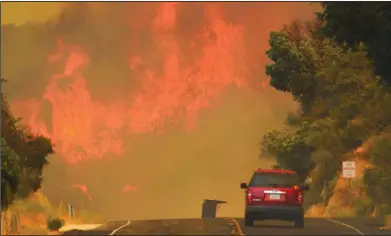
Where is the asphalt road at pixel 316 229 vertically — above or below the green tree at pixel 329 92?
below

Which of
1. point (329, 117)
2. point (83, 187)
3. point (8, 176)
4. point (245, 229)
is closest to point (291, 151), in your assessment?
point (329, 117)

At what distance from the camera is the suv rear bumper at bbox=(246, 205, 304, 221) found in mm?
33719

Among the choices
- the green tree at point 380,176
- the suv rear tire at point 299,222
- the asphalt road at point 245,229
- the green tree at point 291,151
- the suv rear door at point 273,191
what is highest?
the green tree at point 291,151

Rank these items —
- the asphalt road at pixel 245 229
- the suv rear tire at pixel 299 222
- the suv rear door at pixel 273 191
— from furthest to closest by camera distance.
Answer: the suv rear tire at pixel 299 222, the suv rear door at pixel 273 191, the asphalt road at pixel 245 229

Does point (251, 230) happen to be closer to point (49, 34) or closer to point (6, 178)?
point (6, 178)

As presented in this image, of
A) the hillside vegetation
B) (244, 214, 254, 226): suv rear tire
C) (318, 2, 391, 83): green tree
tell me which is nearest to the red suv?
(244, 214, 254, 226): suv rear tire

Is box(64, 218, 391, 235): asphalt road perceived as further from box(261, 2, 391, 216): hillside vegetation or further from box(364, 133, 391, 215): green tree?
box(261, 2, 391, 216): hillside vegetation

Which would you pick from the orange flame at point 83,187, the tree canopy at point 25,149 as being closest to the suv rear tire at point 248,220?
the tree canopy at point 25,149

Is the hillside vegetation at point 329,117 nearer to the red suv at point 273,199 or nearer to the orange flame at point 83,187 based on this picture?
the red suv at point 273,199

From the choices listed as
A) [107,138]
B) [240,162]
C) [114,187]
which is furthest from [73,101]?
[240,162]

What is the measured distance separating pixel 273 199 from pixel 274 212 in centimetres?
46

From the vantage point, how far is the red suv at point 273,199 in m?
33.8

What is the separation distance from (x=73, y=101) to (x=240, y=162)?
18696mm

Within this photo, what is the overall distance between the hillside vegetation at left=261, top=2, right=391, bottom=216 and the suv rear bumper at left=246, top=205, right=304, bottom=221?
18.5 metres
